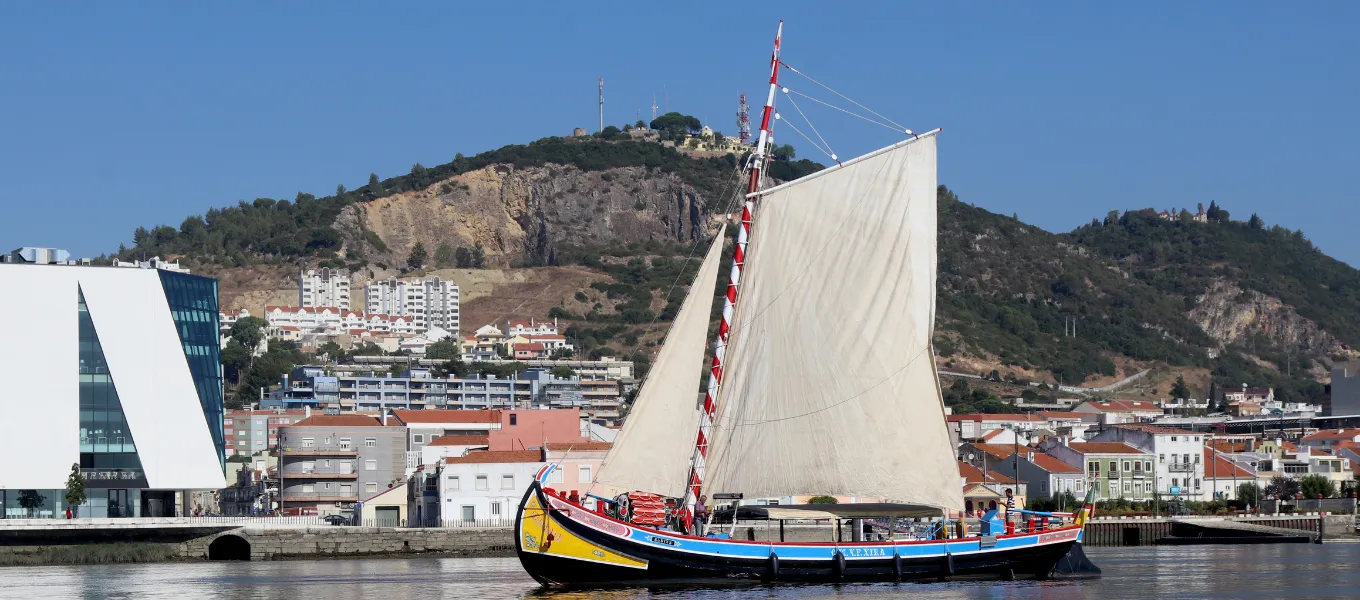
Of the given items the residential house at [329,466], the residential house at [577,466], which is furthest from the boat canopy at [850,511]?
the residential house at [329,466]

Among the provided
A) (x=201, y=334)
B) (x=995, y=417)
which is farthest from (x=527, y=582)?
(x=995, y=417)

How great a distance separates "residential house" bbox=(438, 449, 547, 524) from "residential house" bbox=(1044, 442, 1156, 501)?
4118 centimetres

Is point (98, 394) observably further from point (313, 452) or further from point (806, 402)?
point (806, 402)

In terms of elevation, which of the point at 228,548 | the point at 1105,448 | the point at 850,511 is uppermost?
the point at 1105,448

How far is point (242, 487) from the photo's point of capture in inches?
5399

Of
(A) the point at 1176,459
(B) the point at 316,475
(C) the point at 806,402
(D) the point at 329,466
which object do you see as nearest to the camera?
(C) the point at 806,402

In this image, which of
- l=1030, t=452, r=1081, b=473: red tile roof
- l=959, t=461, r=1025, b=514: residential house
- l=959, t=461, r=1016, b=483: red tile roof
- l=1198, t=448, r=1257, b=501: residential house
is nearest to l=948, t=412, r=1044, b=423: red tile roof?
l=1198, t=448, r=1257, b=501: residential house

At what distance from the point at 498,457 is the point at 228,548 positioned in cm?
1662

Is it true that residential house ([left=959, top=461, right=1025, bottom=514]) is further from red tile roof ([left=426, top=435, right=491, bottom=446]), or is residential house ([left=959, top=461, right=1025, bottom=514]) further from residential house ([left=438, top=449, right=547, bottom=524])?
red tile roof ([left=426, top=435, right=491, bottom=446])

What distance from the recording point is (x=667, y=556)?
51250 millimetres

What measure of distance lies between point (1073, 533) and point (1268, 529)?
39750mm

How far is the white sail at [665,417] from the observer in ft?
166

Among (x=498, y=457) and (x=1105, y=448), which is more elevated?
(x=498, y=457)

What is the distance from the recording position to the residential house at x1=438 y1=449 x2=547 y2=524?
309 feet
